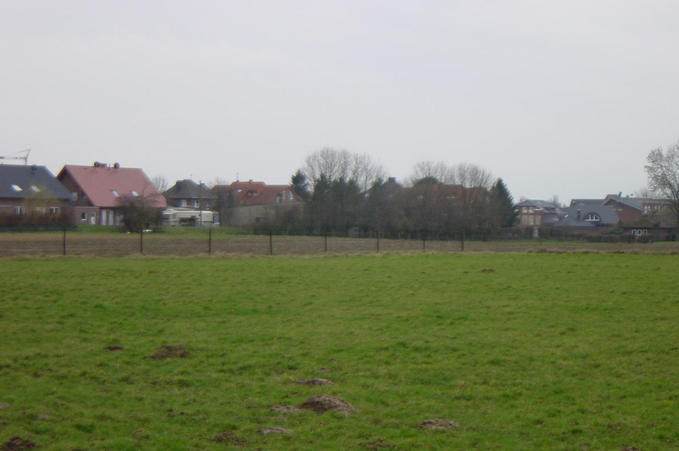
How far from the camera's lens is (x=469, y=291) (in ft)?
60.9

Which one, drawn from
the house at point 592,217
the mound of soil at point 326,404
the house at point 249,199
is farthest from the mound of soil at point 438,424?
the house at point 592,217

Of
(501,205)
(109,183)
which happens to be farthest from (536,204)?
(109,183)

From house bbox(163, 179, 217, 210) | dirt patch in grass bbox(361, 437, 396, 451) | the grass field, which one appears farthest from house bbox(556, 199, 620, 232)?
dirt patch in grass bbox(361, 437, 396, 451)

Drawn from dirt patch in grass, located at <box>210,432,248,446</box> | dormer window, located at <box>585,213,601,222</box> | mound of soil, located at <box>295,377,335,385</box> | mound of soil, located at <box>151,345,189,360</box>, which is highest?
dormer window, located at <box>585,213,601,222</box>

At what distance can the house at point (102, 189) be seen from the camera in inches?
3098

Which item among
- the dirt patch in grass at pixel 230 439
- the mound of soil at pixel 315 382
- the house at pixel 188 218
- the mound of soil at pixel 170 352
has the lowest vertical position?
the dirt patch in grass at pixel 230 439

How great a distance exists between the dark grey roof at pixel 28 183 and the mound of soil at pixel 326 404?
219 ft

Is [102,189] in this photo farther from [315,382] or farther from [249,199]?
[315,382]

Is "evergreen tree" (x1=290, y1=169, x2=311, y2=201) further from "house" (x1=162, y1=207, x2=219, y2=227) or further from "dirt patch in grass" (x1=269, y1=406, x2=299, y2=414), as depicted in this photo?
"dirt patch in grass" (x1=269, y1=406, x2=299, y2=414)

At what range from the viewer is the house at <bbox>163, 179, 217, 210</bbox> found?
11325 cm

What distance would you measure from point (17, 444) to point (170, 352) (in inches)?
180

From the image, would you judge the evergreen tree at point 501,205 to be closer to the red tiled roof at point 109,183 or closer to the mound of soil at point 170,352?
the red tiled roof at point 109,183

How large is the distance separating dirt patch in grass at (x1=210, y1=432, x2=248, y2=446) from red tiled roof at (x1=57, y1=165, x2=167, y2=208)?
72890mm

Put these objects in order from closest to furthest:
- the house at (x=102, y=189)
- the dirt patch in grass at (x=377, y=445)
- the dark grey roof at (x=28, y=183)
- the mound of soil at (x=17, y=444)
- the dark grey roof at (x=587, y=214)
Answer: the mound of soil at (x=17, y=444) < the dirt patch in grass at (x=377, y=445) < the dark grey roof at (x=28, y=183) < the house at (x=102, y=189) < the dark grey roof at (x=587, y=214)
